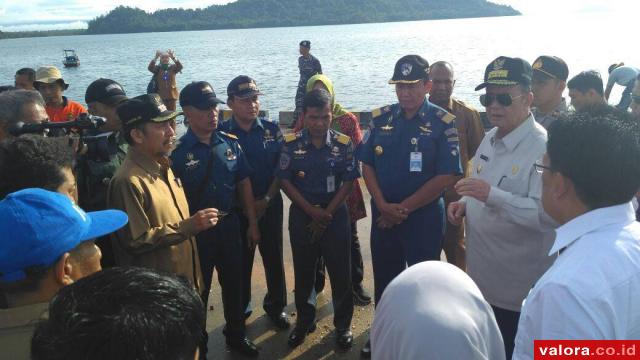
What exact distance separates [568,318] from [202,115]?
2.63 m

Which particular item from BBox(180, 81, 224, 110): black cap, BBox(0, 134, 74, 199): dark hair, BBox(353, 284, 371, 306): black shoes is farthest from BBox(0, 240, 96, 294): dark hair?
BBox(353, 284, 371, 306): black shoes

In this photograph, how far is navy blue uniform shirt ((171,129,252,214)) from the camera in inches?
127

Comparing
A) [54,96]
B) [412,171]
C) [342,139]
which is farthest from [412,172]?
[54,96]

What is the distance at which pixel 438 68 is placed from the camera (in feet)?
13.7

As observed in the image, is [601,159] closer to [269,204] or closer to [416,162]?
[416,162]

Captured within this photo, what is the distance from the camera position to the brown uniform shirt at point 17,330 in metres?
1.35

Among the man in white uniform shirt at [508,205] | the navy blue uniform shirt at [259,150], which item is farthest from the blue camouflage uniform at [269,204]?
the man in white uniform shirt at [508,205]

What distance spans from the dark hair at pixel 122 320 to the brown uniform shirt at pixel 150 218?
59.0 inches

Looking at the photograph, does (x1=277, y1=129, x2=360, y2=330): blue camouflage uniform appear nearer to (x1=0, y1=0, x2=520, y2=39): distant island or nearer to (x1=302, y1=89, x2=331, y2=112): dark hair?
(x1=302, y1=89, x2=331, y2=112): dark hair

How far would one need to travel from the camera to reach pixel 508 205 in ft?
8.36

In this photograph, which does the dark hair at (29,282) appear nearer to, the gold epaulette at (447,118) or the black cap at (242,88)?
the black cap at (242,88)

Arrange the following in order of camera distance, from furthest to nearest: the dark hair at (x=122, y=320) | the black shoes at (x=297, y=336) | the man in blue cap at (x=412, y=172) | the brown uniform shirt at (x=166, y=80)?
the brown uniform shirt at (x=166, y=80) < the black shoes at (x=297, y=336) < the man in blue cap at (x=412, y=172) < the dark hair at (x=122, y=320)

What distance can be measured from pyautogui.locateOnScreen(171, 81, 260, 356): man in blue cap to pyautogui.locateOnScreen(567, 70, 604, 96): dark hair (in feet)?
9.35

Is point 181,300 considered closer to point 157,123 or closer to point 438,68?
point 157,123
